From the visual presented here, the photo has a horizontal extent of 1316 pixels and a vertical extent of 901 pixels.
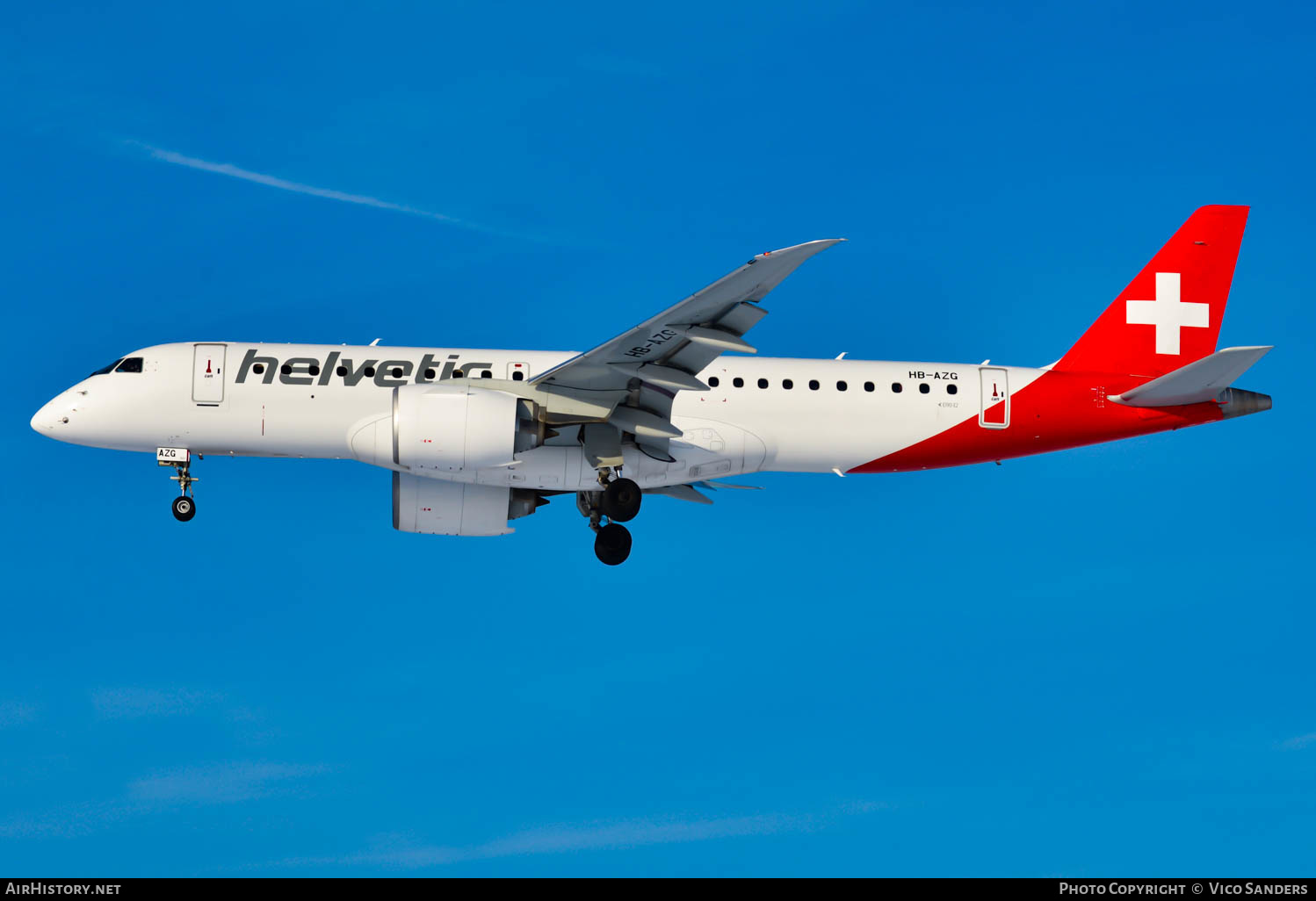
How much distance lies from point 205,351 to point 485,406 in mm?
7084

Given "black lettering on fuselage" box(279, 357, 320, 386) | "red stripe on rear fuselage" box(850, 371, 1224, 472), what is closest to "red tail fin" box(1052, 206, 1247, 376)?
"red stripe on rear fuselage" box(850, 371, 1224, 472)

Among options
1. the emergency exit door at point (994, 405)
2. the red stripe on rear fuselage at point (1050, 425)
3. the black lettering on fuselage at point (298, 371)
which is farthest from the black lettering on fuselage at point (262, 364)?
the emergency exit door at point (994, 405)

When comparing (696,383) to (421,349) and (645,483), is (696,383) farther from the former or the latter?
(421,349)

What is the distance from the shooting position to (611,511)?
31609 mm

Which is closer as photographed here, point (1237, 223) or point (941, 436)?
point (941, 436)

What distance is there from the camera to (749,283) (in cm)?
2720

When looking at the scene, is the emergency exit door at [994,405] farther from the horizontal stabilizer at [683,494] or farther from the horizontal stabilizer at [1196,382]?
the horizontal stabilizer at [683,494]

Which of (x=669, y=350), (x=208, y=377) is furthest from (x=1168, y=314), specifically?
(x=208, y=377)

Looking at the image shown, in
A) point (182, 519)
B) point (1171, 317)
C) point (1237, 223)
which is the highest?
point (1237, 223)

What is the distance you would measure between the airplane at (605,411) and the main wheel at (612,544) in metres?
0.05

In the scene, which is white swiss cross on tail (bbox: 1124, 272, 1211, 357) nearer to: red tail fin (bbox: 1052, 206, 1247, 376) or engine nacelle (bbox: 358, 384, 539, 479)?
red tail fin (bbox: 1052, 206, 1247, 376)

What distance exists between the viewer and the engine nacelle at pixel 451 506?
110 feet

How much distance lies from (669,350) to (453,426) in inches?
187

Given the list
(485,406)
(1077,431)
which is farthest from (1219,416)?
(485,406)
